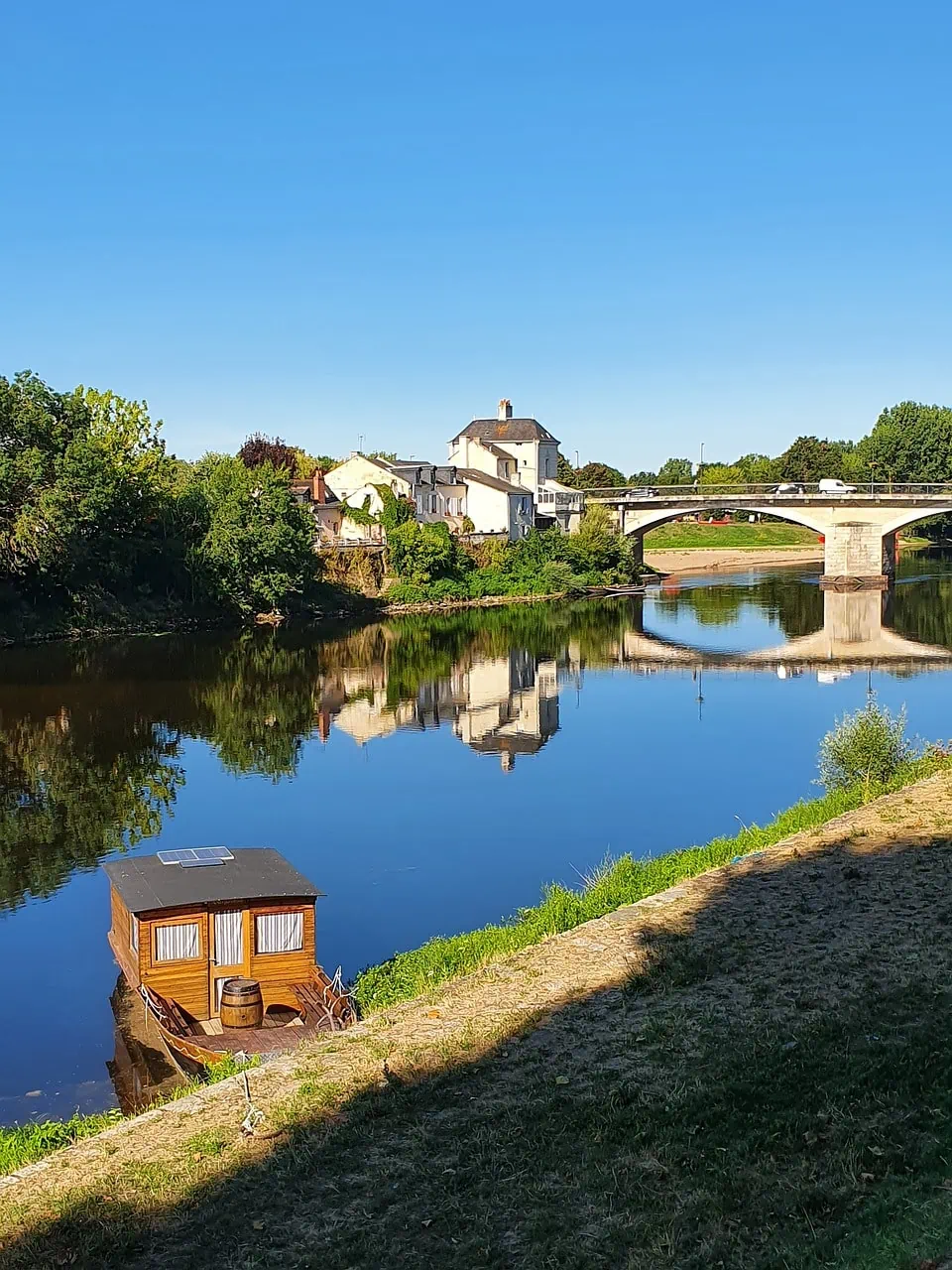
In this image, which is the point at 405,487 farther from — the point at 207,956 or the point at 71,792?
the point at 207,956

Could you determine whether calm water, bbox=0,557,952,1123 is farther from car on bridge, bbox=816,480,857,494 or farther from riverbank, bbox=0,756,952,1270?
car on bridge, bbox=816,480,857,494

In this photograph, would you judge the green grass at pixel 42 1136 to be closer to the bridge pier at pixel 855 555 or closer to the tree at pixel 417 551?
the tree at pixel 417 551

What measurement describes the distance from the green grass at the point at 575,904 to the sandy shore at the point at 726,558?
87176 mm

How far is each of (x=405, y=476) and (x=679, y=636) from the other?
96.6ft

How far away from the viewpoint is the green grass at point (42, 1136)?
11745 millimetres

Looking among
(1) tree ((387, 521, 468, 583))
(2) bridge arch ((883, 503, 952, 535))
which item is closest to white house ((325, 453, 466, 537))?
(1) tree ((387, 521, 468, 583))

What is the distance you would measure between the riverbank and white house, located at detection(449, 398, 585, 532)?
81.0m

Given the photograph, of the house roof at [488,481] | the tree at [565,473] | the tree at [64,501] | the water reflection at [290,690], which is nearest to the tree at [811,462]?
the tree at [565,473]

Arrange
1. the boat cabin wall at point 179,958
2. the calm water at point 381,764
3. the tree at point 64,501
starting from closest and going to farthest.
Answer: the boat cabin wall at point 179,958
the calm water at point 381,764
the tree at point 64,501

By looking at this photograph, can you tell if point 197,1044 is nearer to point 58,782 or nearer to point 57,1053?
point 57,1053

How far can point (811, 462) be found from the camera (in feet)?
441

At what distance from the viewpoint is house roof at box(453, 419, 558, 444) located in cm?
10000

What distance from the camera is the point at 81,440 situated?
58938 millimetres

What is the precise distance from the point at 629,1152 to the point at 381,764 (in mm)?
23851
